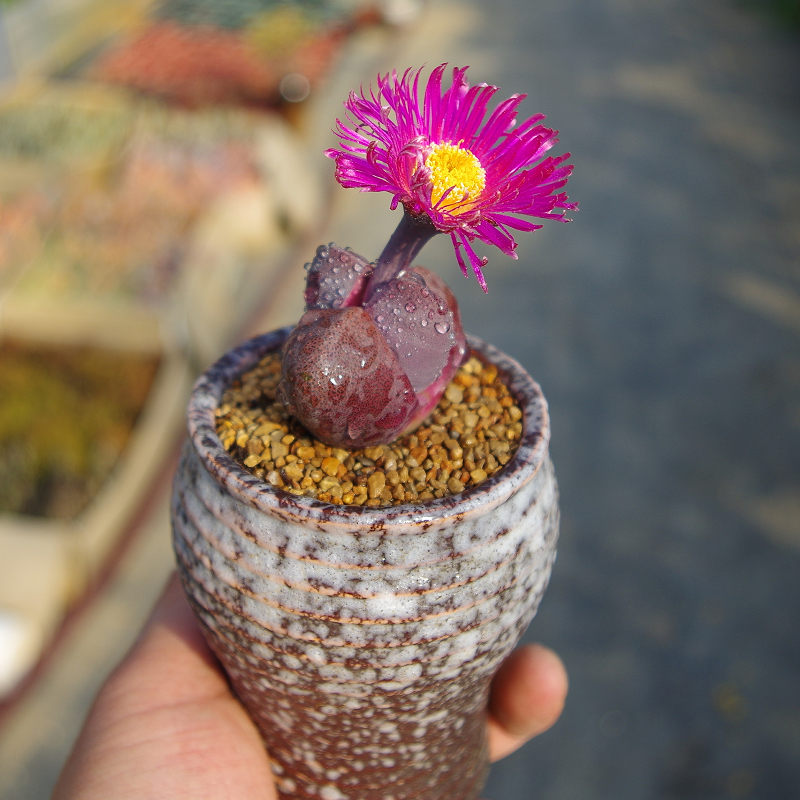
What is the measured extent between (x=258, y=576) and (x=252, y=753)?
499 mm

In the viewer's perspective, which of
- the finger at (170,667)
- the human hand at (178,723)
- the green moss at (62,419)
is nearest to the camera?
the human hand at (178,723)

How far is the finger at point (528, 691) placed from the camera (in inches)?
61.9

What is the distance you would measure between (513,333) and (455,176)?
325cm

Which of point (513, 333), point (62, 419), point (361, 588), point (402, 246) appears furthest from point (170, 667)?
point (513, 333)

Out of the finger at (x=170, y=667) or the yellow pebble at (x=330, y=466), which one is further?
the finger at (x=170, y=667)

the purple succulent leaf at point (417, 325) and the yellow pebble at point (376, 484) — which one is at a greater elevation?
the purple succulent leaf at point (417, 325)

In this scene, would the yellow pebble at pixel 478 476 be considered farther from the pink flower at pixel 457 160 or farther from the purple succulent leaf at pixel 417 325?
the pink flower at pixel 457 160

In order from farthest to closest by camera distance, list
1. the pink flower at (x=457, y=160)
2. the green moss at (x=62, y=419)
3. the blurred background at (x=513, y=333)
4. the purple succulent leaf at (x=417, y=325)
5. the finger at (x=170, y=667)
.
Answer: the green moss at (x=62, y=419)
the blurred background at (x=513, y=333)
the finger at (x=170, y=667)
the purple succulent leaf at (x=417, y=325)
the pink flower at (x=457, y=160)

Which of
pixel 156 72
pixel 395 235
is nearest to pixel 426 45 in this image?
pixel 156 72

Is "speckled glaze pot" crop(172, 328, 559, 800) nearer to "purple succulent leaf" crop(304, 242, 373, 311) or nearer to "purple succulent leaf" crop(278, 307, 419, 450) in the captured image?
"purple succulent leaf" crop(278, 307, 419, 450)

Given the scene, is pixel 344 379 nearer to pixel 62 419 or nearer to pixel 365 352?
pixel 365 352

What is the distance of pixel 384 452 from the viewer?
1.07m

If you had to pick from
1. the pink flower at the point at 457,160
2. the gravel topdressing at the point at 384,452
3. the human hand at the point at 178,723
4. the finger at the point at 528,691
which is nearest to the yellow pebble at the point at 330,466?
the gravel topdressing at the point at 384,452

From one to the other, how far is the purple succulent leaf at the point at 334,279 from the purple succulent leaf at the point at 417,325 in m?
0.05
